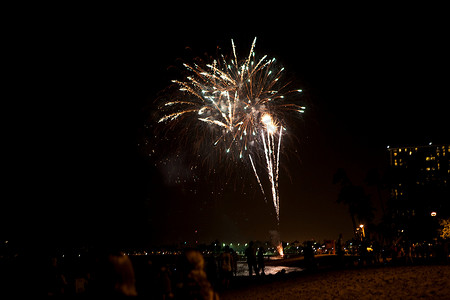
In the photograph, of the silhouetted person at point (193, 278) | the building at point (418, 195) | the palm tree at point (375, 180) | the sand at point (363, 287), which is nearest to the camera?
the silhouetted person at point (193, 278)

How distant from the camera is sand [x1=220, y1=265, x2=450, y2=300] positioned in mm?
10070

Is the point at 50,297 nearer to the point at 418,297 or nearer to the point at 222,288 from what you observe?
the point at 222,288

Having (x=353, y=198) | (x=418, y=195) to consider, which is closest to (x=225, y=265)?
(x=418, y=195)

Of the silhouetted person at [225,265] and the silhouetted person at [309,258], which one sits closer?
the silhouetted person at [225,265]

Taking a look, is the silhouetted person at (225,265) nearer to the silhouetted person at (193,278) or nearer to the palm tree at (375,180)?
the silhouetted person at (193,278)

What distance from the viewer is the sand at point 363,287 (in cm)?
1007

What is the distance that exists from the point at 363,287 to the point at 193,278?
722 cm

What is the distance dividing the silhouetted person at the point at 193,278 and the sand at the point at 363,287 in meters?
5.71

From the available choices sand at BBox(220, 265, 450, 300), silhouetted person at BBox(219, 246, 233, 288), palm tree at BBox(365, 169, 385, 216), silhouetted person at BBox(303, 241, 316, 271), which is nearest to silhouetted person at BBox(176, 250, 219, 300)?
sand at BBox(220, 265, 450, 300)

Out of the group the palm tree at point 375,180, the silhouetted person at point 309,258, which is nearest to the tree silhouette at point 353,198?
the palm tree at point 375,180

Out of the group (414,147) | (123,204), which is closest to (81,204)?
(123,204)

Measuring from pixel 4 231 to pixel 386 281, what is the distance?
44735 mm

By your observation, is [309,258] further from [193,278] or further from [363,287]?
[193,278]

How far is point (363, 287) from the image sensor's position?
1145 centimetres
